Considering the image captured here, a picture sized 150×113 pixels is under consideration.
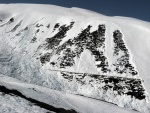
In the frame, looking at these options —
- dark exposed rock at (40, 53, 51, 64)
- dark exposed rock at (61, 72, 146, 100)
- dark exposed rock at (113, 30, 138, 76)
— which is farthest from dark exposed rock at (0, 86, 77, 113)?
dark exposed rock at (40, 53, 51, 64)

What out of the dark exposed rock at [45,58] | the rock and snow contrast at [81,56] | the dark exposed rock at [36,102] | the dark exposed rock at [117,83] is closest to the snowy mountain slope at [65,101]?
the dark exposed rock at [36,102]

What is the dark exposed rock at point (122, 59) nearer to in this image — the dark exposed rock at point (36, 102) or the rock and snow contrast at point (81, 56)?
the rock and snow contrast at point (81, 56)

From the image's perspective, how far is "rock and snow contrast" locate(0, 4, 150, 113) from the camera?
37281 mm

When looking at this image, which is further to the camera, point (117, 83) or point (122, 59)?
point (122, 59)

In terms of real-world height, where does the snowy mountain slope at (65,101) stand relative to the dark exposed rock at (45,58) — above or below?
below

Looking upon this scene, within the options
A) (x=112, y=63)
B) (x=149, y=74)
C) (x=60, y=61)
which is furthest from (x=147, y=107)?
(x=60, y=61)

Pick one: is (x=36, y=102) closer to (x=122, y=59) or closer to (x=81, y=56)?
(x=122, y=59)

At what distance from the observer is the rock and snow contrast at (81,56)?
122ft

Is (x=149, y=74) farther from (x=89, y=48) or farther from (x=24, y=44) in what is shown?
(x=24, y=44)

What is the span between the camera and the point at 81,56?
44.8m

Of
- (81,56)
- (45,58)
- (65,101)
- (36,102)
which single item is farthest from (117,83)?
(36,102)

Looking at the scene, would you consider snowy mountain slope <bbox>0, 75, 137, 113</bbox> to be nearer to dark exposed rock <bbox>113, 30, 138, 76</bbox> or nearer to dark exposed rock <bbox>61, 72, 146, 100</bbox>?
dark exposed rock <bbox>61, 72, 146, 100</bbox>

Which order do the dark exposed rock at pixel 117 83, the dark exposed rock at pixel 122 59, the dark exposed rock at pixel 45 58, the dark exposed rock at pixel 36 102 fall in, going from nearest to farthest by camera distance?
1. the dark exposed rock at pixel 36 102
2. the dark exposed rock at pixel 117 83
3. the dark exposed rock at pixel 122 59
4. the dark exposed rock at pixel 45 58

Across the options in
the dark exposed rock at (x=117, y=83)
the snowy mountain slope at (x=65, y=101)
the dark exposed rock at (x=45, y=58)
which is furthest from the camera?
the dark exposed rock at (x=45, y=58)
